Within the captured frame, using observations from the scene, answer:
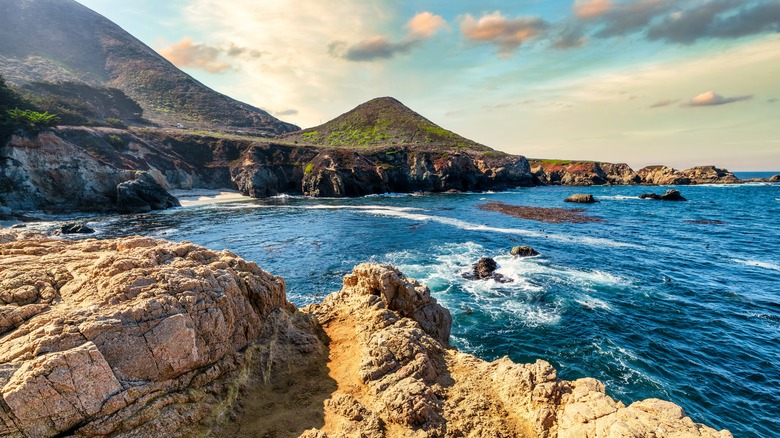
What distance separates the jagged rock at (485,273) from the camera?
1019 inches

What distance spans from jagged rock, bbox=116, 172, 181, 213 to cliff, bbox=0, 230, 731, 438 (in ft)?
183

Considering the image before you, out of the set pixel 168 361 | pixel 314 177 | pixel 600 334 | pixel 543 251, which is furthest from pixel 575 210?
pixel 168 361

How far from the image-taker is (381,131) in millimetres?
156250

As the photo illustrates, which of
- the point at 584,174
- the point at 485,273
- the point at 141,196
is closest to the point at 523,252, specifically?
the point at 485,273

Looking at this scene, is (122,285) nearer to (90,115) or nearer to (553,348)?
(553,348)

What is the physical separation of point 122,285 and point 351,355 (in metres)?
6.40

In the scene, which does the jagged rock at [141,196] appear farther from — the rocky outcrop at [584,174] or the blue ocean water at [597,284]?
the rocky outcrop at [584,174]

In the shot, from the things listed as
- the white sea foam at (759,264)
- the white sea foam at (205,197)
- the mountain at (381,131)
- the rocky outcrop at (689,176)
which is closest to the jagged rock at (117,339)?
the white sea foam at (759,264)

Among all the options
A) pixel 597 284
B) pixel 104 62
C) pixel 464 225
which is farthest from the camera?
pixel 104 62

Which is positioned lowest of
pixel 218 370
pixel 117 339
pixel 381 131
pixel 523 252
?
pixel 523 252

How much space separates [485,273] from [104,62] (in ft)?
712

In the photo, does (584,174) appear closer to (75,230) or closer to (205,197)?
(205,197)

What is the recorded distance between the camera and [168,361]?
7.29 m

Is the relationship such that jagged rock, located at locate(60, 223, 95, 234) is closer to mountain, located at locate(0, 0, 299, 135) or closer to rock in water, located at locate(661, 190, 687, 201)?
mountain, located at locate(0, 0, 299, 135)
